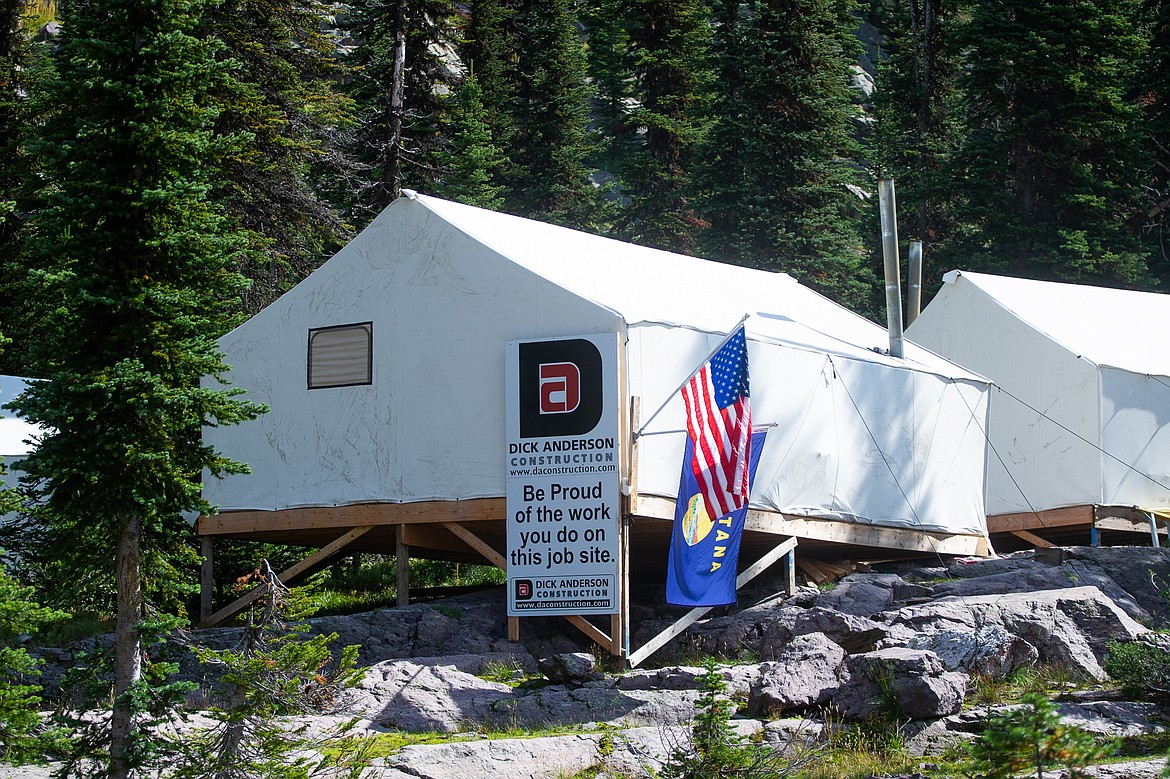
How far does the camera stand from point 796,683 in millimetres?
12891

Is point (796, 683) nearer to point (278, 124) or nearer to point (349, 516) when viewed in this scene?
point (349, 516)

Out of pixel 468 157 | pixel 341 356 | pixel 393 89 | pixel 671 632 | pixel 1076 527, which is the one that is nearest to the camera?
pixel 671 632

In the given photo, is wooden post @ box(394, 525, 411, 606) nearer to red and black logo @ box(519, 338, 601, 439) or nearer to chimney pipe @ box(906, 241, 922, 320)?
red and black logo @ box(519, 338, 601, 439)

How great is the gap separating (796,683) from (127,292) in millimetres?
6934

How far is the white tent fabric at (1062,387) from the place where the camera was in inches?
888

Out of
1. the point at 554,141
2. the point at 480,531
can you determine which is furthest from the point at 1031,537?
the point at 554,141

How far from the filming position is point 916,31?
4144 cm

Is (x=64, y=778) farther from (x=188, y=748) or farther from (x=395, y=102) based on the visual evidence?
(x=395, y=102)

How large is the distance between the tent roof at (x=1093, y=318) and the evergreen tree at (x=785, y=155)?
917 centimetres

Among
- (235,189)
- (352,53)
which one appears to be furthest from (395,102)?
(235,189)

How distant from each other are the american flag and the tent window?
5.12 m

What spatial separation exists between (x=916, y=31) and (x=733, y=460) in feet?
97.0

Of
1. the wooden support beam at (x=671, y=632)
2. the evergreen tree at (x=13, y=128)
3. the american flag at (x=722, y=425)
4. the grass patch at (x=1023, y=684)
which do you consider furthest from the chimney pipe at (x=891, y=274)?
the evergreen tree at (x=13, y=128)

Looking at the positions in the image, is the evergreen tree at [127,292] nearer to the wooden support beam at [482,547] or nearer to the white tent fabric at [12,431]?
the wooden support beam at [482,547]
